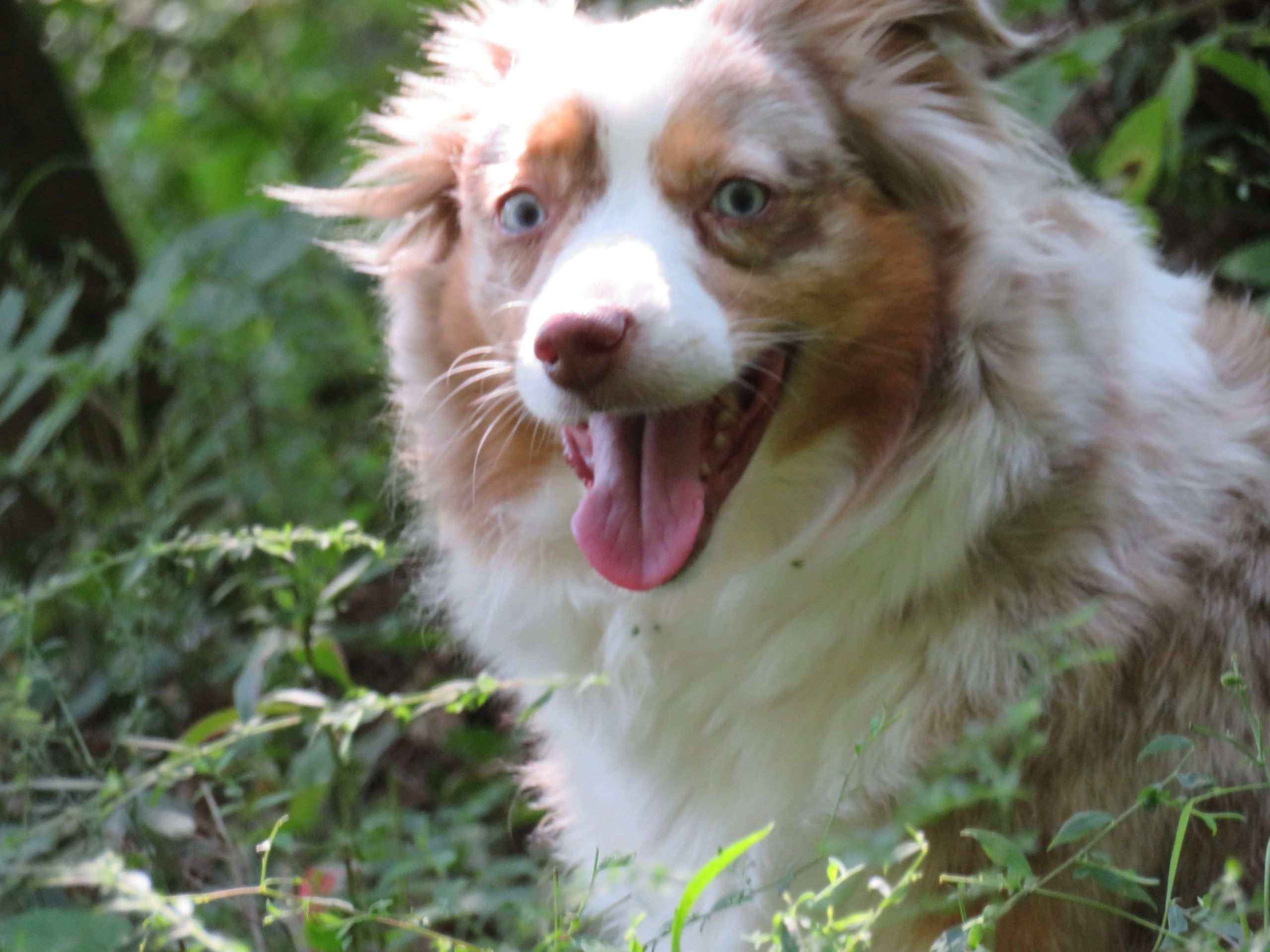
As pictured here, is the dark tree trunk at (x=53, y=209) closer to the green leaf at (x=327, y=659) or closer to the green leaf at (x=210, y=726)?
the green leaf at (x=210, y=726)

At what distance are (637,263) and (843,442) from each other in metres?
0.53

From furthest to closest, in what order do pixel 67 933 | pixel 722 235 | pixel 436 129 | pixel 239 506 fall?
pixel 239 506
pixel 436 129
pixel 722 235
pixel 67 933

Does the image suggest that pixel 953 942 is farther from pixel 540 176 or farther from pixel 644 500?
pixel 540 176

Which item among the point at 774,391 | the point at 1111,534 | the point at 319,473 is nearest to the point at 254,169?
the point at 319,473

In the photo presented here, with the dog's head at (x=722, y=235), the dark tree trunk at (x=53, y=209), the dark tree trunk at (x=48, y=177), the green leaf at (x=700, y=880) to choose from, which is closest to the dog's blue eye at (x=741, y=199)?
the dog's head at (x=722, y=235)

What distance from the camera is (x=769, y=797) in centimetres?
252

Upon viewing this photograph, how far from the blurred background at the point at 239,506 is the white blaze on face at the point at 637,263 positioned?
0.56 metres

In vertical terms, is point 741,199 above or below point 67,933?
above

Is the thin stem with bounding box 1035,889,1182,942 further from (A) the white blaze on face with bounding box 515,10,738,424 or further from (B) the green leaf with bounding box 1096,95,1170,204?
(B) the green leaf with bounding box 1096,95,1170,204

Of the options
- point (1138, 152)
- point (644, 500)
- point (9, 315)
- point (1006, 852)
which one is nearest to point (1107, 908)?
point (1006, 852)

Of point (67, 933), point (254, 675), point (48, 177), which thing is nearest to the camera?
point (67, 933)

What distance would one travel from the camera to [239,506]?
4.16 meters

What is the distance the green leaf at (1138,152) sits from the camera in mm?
3299

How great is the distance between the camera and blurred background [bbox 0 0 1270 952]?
2.67m
